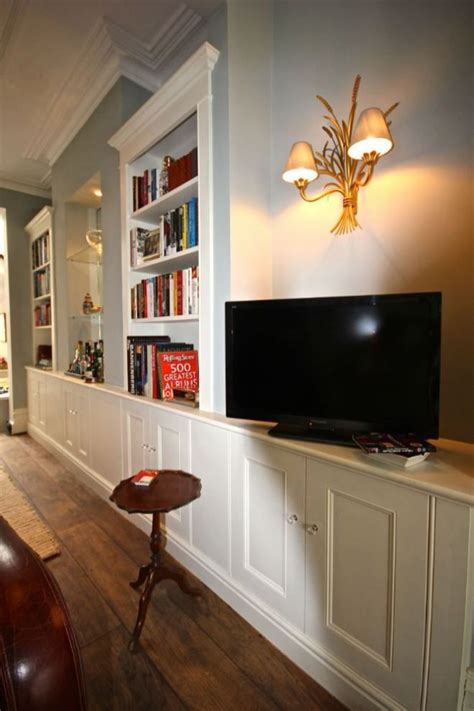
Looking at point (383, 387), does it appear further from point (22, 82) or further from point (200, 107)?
point (22, 82)

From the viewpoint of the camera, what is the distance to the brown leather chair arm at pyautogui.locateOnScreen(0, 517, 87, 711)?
0.42m

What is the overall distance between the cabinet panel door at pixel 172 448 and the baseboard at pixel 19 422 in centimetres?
314

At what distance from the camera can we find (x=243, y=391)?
1379mm

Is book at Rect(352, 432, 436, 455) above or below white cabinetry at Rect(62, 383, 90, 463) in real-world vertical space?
above

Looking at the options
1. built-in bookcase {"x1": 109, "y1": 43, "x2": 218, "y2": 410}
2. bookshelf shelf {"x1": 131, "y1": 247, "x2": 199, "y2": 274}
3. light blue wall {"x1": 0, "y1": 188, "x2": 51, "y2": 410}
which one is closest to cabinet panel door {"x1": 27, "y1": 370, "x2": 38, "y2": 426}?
light blue wall {"x1": 0, "y1": 188, "x2": 51, "y2": 410}

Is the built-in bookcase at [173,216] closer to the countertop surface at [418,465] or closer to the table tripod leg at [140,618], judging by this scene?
the countertop surface at [418,465]

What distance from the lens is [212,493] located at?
1.55 m

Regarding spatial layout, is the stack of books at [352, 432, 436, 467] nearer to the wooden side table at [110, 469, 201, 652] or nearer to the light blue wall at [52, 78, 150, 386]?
the wooden side table at [110, 469, 201, 652]

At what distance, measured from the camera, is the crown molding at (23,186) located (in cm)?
388

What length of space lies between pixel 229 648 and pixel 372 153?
1937mm

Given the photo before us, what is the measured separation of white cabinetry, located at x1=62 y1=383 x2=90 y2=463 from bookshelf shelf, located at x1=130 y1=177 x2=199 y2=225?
1.39 metres

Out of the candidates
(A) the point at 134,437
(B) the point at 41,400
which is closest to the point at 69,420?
(B) the point at 41,400

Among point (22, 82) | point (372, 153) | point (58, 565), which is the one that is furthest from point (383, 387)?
point (22, 82)

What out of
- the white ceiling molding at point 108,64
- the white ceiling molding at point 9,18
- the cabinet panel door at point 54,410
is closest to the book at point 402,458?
the white ceiling molding at point 108,64
